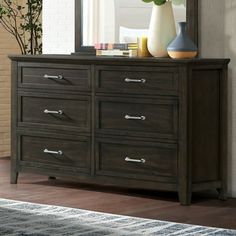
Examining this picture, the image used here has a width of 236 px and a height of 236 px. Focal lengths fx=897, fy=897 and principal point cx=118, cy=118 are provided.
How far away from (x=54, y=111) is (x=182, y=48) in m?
0.93

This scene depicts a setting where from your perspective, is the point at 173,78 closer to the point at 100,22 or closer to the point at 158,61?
the point at 158,61

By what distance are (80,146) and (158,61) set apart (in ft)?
2.59

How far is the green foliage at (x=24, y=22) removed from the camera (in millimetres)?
7113

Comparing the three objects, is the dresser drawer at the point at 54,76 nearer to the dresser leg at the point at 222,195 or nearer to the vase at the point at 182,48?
the vase at the point at 182,48

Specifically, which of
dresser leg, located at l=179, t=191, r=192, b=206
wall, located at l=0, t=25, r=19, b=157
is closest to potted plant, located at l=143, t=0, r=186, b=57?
dresser leg, located at l=179, t=191, r=192, b=206

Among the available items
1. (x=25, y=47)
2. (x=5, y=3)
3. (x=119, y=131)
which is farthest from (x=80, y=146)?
(x=5, y=3)

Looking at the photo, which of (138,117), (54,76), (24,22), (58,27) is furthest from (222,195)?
(24,22)

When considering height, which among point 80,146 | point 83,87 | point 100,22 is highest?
point 100,22

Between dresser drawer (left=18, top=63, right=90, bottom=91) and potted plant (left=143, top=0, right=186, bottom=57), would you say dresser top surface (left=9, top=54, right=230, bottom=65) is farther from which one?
potted plant (left=143, top=0, right=186, bottom=57)

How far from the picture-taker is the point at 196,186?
497 cm

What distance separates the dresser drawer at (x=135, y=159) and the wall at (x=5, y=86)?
232 cm

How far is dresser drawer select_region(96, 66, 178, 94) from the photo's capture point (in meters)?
4.89

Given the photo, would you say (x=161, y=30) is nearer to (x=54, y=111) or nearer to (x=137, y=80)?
(x=137, y=80)

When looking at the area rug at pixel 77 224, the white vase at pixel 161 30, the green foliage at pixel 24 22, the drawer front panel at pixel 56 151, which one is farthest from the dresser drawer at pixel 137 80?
the green foliage at pixel 24 22
